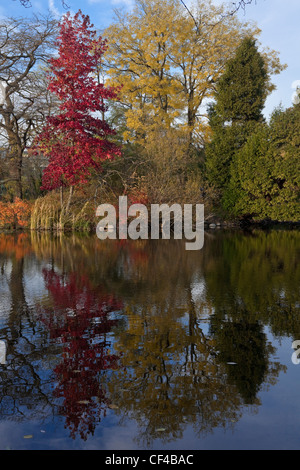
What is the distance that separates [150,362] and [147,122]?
23973 millimetres

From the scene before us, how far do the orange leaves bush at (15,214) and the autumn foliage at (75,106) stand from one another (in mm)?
2353

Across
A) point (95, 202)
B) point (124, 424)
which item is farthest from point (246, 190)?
point (124, 424)

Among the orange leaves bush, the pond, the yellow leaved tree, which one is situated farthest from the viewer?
the yellow leaved tree

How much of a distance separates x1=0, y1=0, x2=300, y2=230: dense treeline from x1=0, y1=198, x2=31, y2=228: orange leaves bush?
0.05 metres

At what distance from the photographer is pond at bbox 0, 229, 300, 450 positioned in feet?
8.48

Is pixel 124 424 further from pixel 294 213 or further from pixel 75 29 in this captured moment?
pixel 294 213

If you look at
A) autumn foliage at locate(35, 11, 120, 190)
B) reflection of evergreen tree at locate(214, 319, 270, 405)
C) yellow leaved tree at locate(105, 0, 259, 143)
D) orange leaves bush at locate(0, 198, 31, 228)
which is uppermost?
yellow leaved tree at locate(105, 0, 259, 143)

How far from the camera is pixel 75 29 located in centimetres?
1620

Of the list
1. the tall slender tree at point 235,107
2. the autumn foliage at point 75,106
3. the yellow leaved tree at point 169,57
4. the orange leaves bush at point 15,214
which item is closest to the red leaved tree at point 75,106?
the autumn foliage at point 75,106

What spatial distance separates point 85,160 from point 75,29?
4.87m

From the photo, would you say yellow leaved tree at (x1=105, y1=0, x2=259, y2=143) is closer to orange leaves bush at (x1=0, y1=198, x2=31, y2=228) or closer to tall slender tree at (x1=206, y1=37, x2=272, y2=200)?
tall slender tree at (x1=206, y1=37, x2=272, y2=200)

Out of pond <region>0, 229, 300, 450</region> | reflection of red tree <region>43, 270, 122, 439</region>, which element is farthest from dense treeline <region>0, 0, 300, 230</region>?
reflection of red tree <region>43, 270, 122, 439</region>

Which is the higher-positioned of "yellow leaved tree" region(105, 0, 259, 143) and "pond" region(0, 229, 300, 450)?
"yellow leaved tree" region(105, 0, 259, 143)

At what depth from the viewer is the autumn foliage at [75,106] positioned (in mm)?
16250
